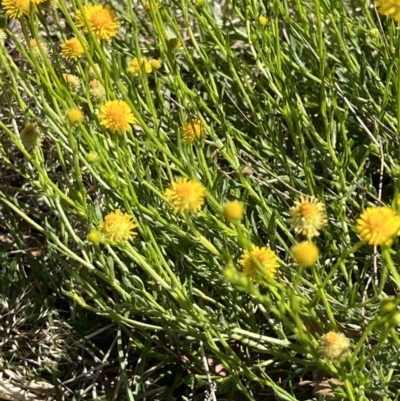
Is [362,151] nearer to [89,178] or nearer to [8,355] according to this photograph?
[89,178]

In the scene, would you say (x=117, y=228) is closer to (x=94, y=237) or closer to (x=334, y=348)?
(x=94, y=237)

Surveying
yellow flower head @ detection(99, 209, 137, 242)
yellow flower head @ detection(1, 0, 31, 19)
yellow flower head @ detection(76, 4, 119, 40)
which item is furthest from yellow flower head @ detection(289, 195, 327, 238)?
yellow flower head @ detection(1, 0, 31, 19)

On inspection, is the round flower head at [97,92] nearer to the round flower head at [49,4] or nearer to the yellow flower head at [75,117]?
the round flower head at [49,4]

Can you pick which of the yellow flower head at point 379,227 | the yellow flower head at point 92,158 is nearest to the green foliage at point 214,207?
the yellow flower head at point 92,158

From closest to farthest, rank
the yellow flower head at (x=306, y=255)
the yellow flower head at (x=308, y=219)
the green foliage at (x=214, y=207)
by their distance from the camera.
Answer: the yellow flower head at (x=306, y=255), the yellow flower head at (x=308, y=219), the green foliage at (x=214, y=207)

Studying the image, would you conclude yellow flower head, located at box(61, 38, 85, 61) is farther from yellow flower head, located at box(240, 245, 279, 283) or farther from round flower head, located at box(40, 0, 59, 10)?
yellow flower head, located at box(240, 245, 279, 283)
